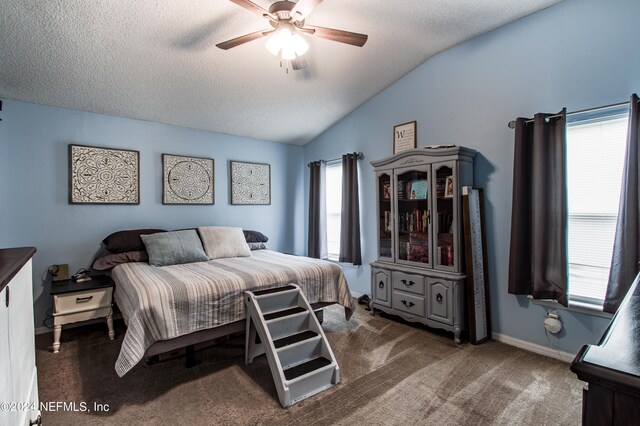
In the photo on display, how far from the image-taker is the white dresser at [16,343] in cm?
104

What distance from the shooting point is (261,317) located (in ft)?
7.29

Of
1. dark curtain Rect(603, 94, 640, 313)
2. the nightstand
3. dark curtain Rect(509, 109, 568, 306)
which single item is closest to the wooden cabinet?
dark curtain Rect(509, 109, 568, 306)

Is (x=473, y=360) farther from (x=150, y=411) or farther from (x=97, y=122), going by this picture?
(x=97, y=122)

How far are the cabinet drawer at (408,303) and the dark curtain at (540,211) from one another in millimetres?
821

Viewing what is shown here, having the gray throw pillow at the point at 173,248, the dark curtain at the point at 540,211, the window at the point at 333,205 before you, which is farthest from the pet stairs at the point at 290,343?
the window at the point at 333,205

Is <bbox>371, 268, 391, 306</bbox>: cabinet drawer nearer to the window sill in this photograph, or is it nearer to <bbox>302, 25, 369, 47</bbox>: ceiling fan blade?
the window sill

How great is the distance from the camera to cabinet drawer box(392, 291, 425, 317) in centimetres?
308

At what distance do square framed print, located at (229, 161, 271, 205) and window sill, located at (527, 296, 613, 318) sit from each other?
11.5 ft

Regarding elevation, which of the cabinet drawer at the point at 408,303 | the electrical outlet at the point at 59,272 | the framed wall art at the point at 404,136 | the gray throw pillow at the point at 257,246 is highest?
the framed wall art at the point at 404,136

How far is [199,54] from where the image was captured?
2.79m

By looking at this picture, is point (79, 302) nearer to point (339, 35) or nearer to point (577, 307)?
point (339, 35)

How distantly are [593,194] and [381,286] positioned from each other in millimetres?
2044

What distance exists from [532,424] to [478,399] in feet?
0.98

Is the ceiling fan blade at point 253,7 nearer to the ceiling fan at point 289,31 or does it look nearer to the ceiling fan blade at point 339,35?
the ceiling fan at point 289,31
